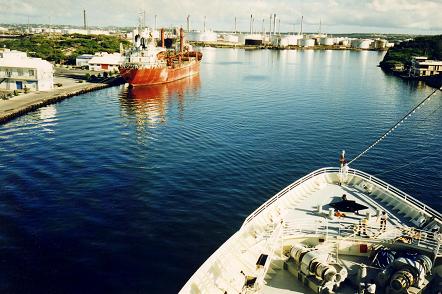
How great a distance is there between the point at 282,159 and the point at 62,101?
199 ft

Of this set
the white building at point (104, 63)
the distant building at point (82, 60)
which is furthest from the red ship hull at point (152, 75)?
the distant building at point (82, 60)

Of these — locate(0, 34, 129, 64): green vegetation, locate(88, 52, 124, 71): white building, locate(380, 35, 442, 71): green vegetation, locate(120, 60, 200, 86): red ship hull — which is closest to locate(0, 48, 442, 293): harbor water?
locate(120, 60, 200, 86): red ship hull

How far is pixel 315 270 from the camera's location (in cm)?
1994

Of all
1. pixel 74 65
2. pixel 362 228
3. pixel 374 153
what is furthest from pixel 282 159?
pixel 74 65

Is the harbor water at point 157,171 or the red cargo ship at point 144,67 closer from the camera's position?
the harbor water at point 157,171

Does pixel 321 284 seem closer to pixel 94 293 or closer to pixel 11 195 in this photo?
pixel 94 293

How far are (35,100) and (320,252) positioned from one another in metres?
78.7

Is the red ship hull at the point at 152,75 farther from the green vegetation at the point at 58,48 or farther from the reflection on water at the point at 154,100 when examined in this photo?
the green vegetation at the point at 58,48

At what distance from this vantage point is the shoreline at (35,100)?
237 ft

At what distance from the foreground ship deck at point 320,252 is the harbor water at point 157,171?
25.1 ft

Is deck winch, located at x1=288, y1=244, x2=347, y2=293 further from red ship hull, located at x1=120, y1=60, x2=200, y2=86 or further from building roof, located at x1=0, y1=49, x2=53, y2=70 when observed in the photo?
red ship hull, located at x1=120, y1=60, x2=200, y2=86

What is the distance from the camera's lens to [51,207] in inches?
1474

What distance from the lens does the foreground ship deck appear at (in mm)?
19359

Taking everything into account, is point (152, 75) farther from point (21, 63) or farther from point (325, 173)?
point (325, 173)
